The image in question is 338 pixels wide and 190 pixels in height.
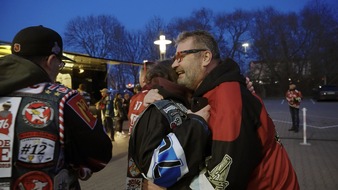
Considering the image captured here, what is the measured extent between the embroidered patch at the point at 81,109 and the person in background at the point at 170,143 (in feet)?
0.86

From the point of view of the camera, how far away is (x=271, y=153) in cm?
167

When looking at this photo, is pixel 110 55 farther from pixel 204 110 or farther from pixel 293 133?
pixel 204 110

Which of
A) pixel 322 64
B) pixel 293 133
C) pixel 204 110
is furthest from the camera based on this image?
pixel 322 64

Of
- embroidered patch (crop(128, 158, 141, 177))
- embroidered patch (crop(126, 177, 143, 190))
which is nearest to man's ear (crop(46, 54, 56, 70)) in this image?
embroidered patch (crop(128, 158, 141, 177))

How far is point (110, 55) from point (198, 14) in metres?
15.2

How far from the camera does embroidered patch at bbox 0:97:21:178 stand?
5.31 feet

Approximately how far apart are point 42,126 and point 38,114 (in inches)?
2.8

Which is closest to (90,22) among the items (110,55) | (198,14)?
(110,55)

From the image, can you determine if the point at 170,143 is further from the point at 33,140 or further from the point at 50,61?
the point at 50,61

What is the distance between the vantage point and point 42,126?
5.39 ft

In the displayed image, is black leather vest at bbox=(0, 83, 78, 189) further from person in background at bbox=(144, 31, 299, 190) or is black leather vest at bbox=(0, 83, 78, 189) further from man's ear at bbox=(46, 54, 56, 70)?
person in background at bbox=(144, 31, 299, 190)

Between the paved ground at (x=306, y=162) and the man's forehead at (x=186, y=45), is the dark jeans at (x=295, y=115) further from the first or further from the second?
the man's forehead at (x=186, y=45)

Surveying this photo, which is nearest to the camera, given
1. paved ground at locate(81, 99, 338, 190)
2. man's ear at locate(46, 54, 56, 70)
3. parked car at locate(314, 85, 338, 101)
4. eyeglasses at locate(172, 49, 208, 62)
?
man's ear at locate(46, 54, 56, 70)

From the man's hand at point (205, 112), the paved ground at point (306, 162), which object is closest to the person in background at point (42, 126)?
the man's hand at point (205, 112)
